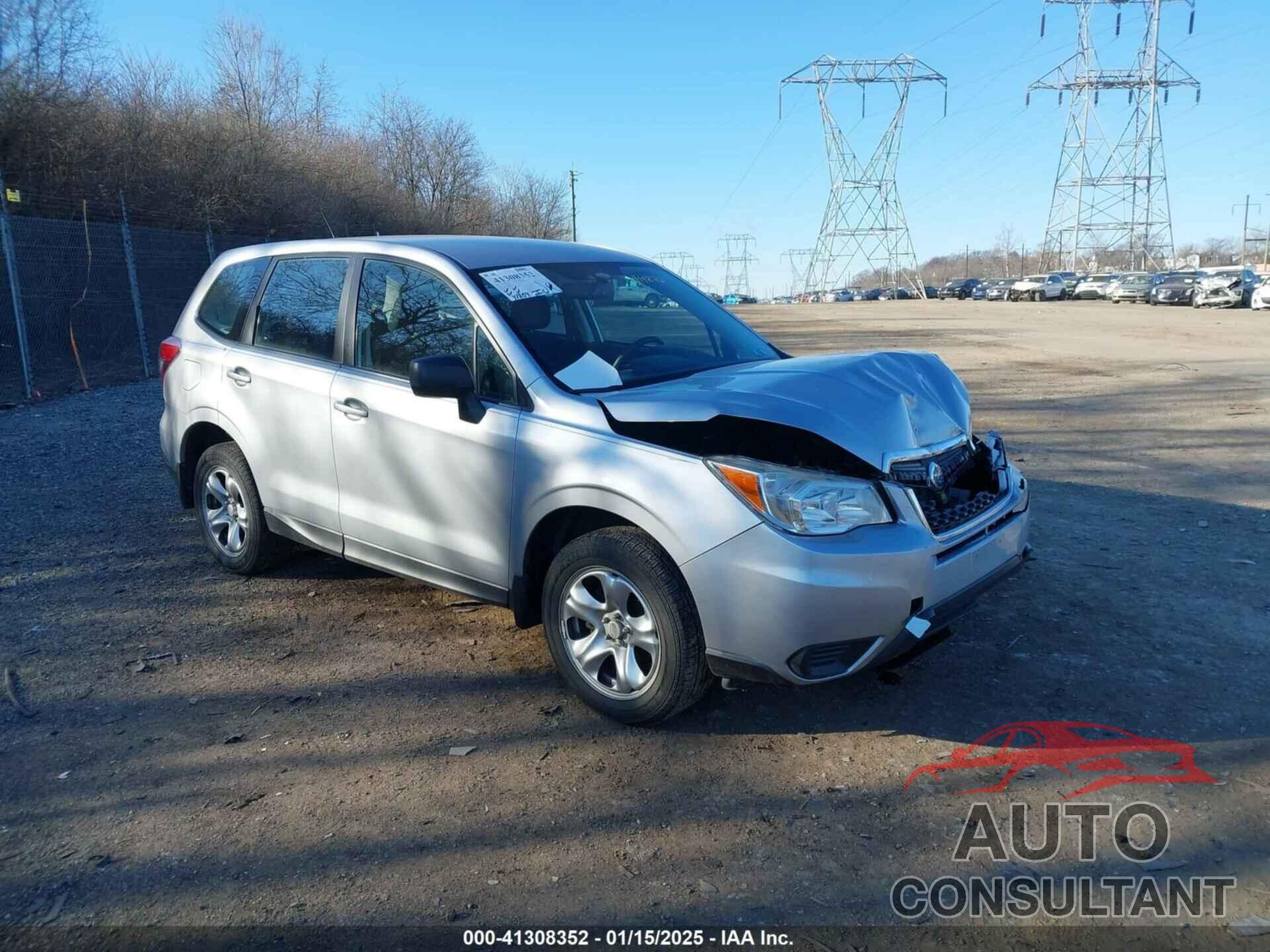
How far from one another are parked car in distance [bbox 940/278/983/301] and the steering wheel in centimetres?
7724

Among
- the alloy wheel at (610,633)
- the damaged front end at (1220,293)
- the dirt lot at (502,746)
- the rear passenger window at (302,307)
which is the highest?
the damaged front end at (1220,293)

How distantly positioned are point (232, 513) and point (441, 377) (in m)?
2.27

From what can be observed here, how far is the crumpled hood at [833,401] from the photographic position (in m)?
3.45

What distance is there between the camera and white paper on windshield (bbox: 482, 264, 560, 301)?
4258 millimetres

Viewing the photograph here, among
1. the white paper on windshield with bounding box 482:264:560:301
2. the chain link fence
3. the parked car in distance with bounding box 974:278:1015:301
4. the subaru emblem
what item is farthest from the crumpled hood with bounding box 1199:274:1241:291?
the white paper on windshield with bounding box 482:264:560:301

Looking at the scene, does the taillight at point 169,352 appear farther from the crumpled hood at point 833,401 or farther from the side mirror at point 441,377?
the crumpled hood at point 833,401

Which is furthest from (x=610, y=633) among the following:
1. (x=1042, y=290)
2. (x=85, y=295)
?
(x=1042, y=290)

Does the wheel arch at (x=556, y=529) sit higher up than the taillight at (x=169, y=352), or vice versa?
the taillight at (x=169, y=352)

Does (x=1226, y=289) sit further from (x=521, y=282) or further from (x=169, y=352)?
(x=169, y=352)

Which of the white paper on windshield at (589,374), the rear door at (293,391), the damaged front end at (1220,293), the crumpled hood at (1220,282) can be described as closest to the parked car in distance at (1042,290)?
the crumpled hood at (1220,282)

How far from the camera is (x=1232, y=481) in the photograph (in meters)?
7.59

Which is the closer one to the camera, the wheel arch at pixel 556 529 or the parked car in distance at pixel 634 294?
the wheel arch at pixel 556 529

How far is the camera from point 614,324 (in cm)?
464

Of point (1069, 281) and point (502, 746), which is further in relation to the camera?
point (1069, 281)
